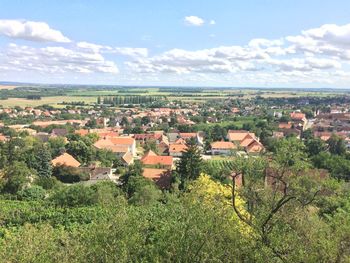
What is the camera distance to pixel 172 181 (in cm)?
4844

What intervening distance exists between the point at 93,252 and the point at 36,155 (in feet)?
153

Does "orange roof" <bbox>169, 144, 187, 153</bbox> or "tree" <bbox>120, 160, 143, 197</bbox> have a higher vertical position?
"tree" <bbox>120, 160, 143, 197</bbox>

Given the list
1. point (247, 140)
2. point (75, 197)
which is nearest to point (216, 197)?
point (75, 197)

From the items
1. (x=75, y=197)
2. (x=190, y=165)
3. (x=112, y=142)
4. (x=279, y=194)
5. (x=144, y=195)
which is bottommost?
(x=112, y=142)

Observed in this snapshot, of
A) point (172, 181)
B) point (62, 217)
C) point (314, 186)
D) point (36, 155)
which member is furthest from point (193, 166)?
point (314, 186)

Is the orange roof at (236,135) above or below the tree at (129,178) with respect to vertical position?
below

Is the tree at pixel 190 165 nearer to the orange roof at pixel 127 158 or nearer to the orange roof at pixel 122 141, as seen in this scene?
the orange roof at pixel 127 158

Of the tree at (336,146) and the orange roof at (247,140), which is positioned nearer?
the tree at (336,146)

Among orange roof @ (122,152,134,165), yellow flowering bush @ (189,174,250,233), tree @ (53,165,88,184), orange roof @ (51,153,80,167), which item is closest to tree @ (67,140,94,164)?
orange roof @ (51,153,80,167)

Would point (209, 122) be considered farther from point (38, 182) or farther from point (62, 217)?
point (62, 217)

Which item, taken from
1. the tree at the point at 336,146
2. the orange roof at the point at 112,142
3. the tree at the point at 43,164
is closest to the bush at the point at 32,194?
the tree at the point at 43,164

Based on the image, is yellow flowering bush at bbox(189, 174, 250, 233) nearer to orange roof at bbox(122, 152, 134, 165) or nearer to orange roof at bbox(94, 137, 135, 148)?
orange roof at bbox(122, 152, 134, 165)

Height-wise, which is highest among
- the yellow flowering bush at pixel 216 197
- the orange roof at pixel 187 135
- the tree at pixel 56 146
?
the yellow flowering bush at pixel 216 197

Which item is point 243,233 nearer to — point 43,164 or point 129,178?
point 129,178
